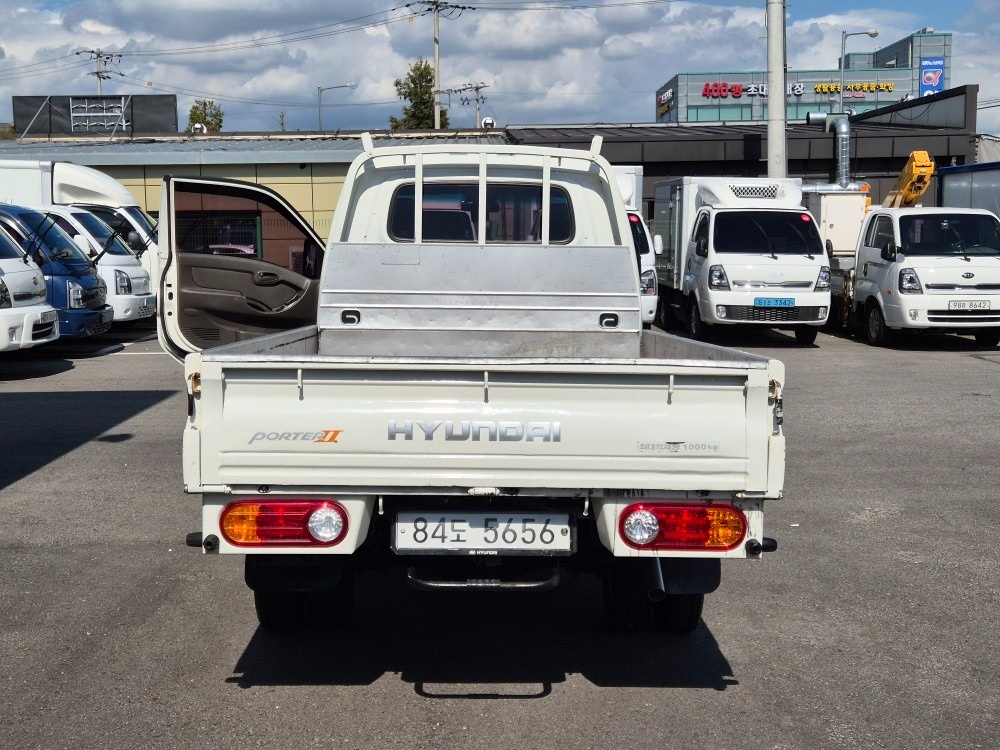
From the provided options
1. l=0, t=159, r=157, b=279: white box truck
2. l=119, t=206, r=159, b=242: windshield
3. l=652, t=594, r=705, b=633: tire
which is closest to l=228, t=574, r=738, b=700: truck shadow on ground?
l=652, t=594, r=705, b=633: tire

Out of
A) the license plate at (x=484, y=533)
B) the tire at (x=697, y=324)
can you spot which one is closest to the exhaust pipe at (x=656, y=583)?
the license plate at (x=484, y=533)

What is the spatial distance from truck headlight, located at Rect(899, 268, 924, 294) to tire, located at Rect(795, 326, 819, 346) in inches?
Answer: 59.2

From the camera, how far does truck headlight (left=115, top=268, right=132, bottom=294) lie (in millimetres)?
17500

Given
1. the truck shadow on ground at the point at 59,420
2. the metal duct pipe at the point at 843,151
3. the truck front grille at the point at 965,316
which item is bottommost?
the truck shadow on ground at the point at 59,420

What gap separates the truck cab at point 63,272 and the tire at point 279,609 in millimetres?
10310

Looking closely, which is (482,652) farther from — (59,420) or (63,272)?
(63,272)

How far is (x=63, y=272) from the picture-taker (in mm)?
15031

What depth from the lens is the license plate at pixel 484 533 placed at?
4234 millimetres

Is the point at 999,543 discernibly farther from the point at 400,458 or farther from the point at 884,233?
the point at 884,233

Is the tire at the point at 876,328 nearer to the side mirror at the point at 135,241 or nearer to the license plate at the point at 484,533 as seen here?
the side mirror at the point at 135,241

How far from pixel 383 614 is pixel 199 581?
109 centimetres

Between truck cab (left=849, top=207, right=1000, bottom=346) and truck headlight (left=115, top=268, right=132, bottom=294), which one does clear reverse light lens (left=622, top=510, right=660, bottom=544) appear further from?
truck headlight (left=115, top=268, right=132, bottom=294)

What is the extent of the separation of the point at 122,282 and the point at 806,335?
10127 mm

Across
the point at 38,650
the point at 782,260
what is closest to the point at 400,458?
the point at 38,650
